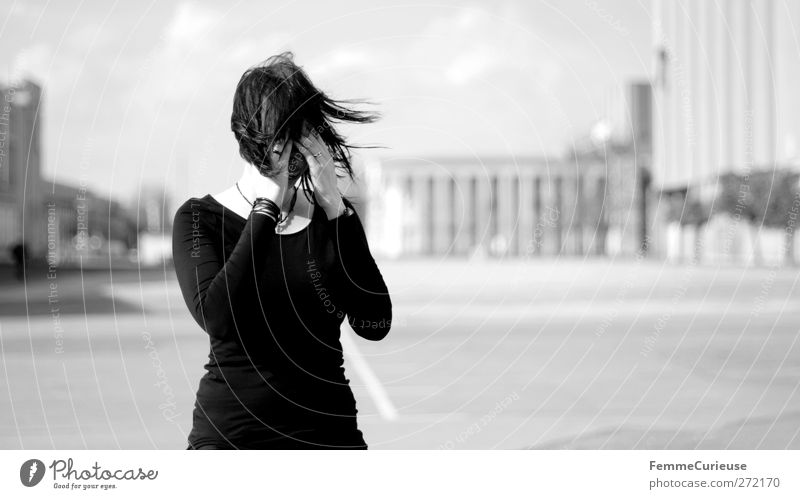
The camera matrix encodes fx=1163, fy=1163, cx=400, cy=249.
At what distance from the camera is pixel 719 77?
78.6m

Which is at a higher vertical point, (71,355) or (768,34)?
(768,34)

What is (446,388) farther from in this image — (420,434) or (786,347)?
(786,347)

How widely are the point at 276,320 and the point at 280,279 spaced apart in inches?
4.8

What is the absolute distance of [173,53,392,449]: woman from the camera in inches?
130

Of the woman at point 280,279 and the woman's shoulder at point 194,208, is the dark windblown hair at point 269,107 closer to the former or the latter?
the woman at point 280,279

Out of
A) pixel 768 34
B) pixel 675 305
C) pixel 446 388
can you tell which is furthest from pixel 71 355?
pixel 768 34

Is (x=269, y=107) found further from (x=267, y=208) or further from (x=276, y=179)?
(x=267, y=208)

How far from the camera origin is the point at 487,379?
1294 cm

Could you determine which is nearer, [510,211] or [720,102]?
[720,102]

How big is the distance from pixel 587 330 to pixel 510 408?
10873 millimetres

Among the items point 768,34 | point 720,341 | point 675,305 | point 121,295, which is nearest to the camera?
point 720,341

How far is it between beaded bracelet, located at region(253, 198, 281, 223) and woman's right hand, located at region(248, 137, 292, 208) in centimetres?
2

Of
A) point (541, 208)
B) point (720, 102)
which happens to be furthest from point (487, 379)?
point (541, 208)
